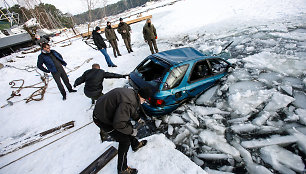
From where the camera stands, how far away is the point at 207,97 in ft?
12.0

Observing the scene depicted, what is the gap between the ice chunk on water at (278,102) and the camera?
3.00m

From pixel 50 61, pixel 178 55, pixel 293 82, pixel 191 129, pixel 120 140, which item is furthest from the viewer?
pixel 50 61

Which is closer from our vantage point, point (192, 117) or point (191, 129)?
point (191, 129)

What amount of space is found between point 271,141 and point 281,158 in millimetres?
304

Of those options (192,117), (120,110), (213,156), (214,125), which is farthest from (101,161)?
A: (214,125)

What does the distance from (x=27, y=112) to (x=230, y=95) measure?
266 inches

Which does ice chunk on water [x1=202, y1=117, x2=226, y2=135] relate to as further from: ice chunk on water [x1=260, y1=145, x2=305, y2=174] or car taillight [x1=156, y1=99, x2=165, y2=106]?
car taillight [x1=156, y1=99, x2=165, y2=106]

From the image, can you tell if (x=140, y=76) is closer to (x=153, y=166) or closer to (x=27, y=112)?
(x=153, y=166)

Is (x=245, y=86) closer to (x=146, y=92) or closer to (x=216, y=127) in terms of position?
(x=216, y=127)

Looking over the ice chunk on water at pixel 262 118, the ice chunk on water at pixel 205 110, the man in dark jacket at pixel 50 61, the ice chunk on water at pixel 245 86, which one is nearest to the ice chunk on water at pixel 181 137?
the ice chunk on water at pixel 205 110

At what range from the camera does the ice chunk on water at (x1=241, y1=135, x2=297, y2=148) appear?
2.34 metres

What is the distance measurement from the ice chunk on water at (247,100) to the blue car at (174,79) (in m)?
0.70

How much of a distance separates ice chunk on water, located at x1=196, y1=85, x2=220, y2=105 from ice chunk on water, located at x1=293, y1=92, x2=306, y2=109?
169 cm

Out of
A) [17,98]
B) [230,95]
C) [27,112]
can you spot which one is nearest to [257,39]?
[230,95]
